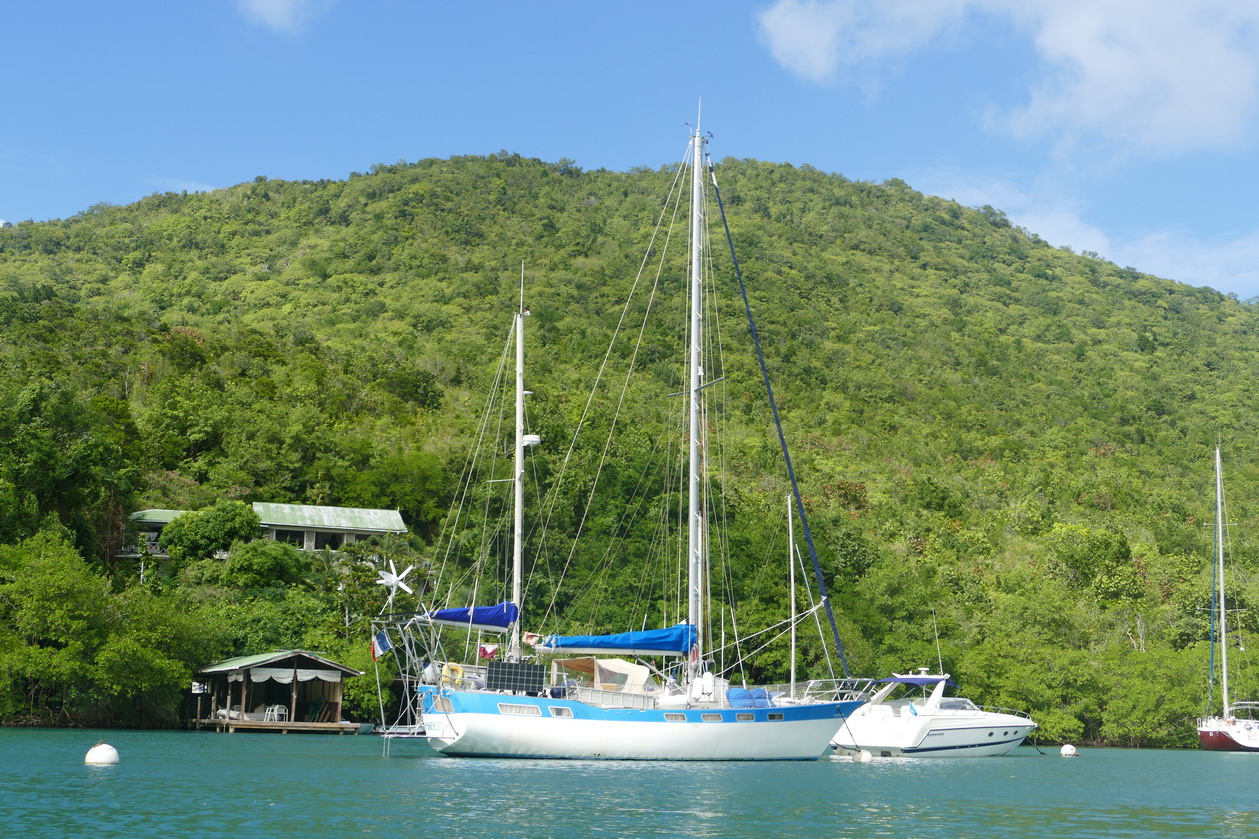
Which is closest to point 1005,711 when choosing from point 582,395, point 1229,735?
point 1229,735

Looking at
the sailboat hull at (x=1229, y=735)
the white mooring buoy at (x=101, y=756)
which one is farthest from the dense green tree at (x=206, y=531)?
the sailboat hull at (x=1229, y=735)

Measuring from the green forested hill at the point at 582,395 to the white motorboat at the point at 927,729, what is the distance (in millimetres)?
9421

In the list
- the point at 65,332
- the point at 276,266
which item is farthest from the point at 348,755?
the point at 276,266

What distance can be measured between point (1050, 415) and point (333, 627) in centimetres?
8037

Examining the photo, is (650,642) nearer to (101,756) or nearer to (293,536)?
(101,756)

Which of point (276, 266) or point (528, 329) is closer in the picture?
point (528, 329)

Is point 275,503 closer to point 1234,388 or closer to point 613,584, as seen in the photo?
point 613,584

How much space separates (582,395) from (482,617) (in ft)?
190

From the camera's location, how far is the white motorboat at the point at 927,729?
44719 millimetres

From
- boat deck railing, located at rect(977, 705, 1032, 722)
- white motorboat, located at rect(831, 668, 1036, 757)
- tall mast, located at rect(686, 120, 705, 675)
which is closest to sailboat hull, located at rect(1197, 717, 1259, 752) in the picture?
boat deck railing, located at rect(977, 705, 1032, 722)

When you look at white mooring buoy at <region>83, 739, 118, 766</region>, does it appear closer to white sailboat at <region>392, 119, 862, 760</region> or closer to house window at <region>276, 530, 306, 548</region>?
white sailboat at <region>392, 119, 862, 760</region>

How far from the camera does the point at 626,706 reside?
3406cm

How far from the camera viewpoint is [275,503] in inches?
2820

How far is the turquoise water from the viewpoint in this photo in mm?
21609
